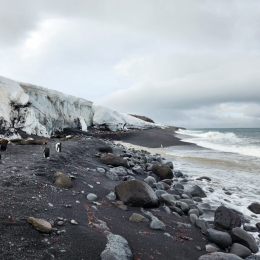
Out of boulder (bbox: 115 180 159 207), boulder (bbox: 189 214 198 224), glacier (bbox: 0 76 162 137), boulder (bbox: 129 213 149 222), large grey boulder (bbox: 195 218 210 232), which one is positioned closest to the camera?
boulder (bbox: 129 213 149 222)

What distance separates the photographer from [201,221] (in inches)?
174

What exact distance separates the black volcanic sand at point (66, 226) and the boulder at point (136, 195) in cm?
21

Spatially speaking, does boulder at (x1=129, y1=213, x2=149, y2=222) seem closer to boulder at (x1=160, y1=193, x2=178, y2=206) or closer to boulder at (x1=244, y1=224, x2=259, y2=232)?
boulder at (x1=160, y1=193, x2=178, y2=206)

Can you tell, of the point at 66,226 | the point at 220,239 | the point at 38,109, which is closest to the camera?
the point at 66,226

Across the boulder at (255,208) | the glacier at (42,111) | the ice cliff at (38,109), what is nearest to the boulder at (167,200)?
the boulder at (255,208)

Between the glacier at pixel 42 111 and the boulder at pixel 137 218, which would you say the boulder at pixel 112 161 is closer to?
the boulder at pixel 137 218

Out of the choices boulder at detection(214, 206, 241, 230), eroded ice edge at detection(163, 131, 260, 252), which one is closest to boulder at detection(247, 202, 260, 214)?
eroded ice edge at detection(163, 131, 260, 252)

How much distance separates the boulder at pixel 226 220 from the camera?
445cm

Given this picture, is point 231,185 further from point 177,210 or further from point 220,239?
point 220,239

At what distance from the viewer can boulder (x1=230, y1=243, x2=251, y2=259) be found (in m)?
3.51

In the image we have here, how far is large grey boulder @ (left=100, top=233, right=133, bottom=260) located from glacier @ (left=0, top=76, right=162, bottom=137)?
12.5m

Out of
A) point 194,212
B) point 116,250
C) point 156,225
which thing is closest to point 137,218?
point 156,225

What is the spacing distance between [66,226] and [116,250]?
3.10 feet

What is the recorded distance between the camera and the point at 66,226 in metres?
3.01
